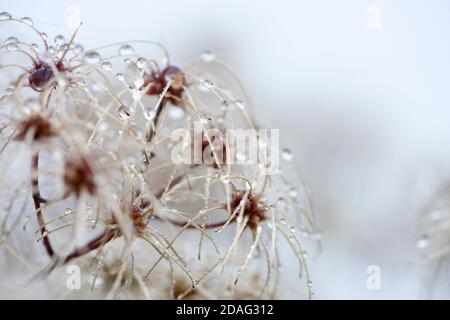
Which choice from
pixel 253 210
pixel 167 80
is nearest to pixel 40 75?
pixel 167 80

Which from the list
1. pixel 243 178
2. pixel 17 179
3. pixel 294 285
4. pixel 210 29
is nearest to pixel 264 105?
pixel 210 29

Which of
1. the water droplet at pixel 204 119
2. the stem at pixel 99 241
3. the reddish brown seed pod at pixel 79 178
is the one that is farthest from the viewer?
the water droplet at pixel 204 119

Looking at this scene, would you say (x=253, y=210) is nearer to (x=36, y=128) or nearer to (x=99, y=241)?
(x=99, y=241)

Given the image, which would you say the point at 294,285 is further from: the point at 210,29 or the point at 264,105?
the point at 210,29

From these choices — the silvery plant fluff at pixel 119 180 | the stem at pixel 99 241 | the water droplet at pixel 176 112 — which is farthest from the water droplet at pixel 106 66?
the stem at pixel 99 241

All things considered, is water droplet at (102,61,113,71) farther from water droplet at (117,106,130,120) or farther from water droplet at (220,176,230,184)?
water droplet at (220,176,230,184)

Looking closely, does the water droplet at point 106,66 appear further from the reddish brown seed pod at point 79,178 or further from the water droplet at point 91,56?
the reddish brown seed pod at point 79,178
